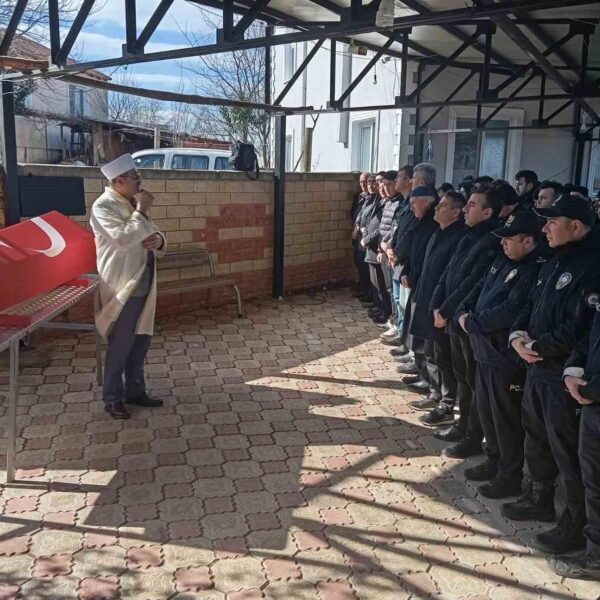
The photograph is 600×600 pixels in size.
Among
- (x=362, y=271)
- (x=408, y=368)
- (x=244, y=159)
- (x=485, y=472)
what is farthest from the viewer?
(x=362, y=271)

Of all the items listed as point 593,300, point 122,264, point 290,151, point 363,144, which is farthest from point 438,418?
point 290,151

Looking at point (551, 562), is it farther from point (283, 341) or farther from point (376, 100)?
point (376, 100)

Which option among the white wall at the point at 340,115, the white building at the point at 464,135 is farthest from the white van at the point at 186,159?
the white building at the point at 464,135

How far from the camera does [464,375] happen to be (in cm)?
386

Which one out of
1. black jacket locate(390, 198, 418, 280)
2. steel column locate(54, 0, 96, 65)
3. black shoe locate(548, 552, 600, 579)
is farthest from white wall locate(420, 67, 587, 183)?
black shoe locate(548, 552, 600, 579)

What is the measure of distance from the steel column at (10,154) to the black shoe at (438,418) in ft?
12.8

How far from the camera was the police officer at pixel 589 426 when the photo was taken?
8.04 feet

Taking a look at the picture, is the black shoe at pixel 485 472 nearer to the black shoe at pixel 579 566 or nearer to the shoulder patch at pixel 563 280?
the black shoe at pixel 579 566

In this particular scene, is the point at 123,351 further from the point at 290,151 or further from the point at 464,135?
the point at 290,151

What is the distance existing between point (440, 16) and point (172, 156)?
6.78 metres

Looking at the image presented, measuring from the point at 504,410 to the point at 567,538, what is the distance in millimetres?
676

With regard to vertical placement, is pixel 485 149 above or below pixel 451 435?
above

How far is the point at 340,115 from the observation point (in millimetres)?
12438

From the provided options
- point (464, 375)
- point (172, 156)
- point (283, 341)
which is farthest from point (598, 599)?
point (172, 156)
